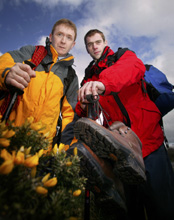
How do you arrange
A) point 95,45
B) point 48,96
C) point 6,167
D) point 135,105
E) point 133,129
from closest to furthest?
point 6,167
point 133,129
point 135,105
point 48,96
point 95,45

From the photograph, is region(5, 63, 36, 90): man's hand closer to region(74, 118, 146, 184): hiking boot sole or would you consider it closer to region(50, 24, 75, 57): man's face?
region(74, 118, 146, 184): hiking boot sole

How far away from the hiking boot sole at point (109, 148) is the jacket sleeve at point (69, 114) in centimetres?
92

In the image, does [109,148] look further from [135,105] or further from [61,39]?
[61,39]

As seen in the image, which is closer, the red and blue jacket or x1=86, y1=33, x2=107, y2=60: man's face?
the red and blue jacket

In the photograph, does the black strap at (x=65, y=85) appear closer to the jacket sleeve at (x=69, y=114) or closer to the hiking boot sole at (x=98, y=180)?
the jacket sleeve at (x=69, y=114)

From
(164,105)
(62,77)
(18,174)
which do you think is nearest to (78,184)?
(18,174)

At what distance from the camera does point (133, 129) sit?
229cm

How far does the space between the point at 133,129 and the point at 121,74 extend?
3.20ft

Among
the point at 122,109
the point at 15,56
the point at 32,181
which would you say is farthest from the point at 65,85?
the point at 32,181

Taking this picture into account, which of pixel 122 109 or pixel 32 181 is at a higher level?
pixel 122 109

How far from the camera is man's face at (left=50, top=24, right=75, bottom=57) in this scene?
11.0 ft

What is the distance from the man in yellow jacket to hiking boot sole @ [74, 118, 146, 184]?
1.08m

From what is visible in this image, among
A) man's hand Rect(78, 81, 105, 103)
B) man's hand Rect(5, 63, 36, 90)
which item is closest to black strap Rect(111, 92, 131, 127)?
man's hand Rect(78, 81, 105, 103)

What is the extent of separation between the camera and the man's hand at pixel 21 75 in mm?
1439
